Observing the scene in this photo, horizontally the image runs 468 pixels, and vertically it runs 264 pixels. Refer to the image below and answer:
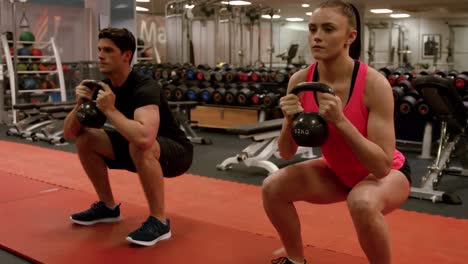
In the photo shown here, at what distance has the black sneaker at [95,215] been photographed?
93.0 inches

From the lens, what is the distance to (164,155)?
218 cm

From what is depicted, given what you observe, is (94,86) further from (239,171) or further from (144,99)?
(239,171)

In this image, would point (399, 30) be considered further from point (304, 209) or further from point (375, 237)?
point (375, 237)

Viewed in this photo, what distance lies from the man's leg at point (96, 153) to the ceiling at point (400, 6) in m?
7.89

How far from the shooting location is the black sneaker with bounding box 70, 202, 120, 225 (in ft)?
7.75

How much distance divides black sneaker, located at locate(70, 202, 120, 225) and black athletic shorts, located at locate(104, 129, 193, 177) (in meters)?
0.23

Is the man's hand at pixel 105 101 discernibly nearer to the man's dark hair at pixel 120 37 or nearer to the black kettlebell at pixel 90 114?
the black kettlebell at pixel 90 114

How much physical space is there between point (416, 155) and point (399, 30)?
9.62 metres

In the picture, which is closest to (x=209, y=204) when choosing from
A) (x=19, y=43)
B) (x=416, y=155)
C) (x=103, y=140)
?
(x=103, y=140)

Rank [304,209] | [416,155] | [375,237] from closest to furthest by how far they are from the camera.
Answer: [375,237] < [304,209] < [416,155]

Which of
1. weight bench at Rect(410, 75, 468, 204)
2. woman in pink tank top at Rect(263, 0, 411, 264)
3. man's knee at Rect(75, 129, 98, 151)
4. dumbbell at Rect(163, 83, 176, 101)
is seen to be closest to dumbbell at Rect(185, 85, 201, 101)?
dumbbell at Rect(163, 83, 176, 101)

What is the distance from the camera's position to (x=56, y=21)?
7.93 m

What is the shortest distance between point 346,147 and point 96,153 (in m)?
1.17

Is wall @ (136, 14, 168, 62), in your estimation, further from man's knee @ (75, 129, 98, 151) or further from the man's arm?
the man's arm
